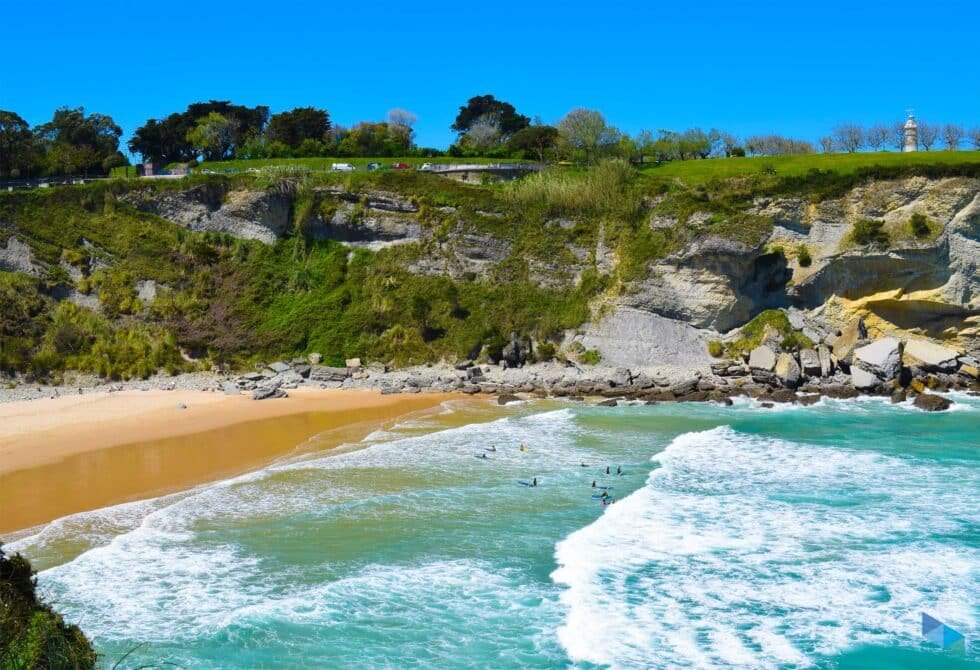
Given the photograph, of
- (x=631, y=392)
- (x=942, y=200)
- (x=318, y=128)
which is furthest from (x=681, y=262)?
(x=318, y=128)

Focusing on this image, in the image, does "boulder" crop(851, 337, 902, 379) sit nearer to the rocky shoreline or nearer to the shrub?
the rocky shoreline

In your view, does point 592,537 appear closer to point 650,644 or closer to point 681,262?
point 650,644

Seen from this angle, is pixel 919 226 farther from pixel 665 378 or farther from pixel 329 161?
pixel 329 161

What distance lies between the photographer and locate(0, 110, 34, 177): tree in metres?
47.6

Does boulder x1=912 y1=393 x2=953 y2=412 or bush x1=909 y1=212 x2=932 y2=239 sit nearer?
boulder x1=912 y1=393 x2=953 y2=412

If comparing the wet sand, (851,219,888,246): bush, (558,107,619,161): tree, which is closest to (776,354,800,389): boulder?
(851,219,888,246): bush

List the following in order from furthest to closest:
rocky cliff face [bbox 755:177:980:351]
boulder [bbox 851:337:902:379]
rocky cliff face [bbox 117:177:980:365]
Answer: rocky cliff face [bbox 117:177:980:365] < rocky cliff face [bbox 755:177:980:351] < boulder [bbox 851:337:902:379]

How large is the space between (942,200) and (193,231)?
3829cm

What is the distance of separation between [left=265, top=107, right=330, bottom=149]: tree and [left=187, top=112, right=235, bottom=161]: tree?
3068 millimetres

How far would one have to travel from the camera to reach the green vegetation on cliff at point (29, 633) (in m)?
6.45

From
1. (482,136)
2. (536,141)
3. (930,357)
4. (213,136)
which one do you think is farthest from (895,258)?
(213,136)

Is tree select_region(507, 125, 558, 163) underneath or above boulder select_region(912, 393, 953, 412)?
above

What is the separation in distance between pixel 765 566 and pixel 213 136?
58.4m

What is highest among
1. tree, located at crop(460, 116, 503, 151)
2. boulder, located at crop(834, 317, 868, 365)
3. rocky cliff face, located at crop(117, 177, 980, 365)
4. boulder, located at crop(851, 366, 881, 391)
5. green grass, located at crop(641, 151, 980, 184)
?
tree, located at crop(460, 116, 503, 151)
